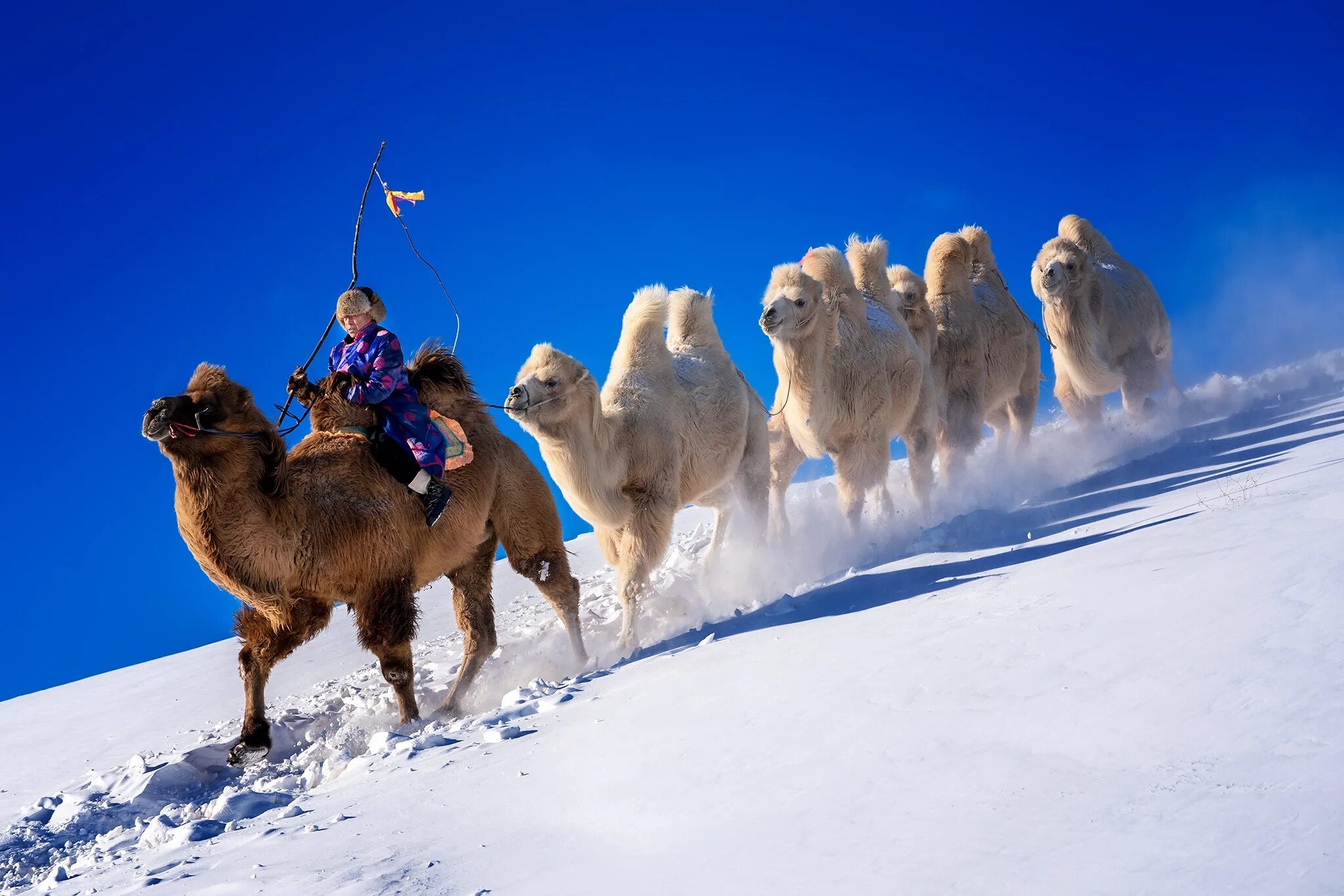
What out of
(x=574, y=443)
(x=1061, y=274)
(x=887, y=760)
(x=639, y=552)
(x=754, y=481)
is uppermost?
(x=1061, y=274)

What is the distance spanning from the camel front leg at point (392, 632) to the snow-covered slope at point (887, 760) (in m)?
0.33

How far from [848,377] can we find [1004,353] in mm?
3665

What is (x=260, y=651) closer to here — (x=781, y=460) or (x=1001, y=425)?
(x=781, y=460)

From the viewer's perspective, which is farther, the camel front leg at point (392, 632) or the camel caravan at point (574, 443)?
the camel front leg at point (392, 632)

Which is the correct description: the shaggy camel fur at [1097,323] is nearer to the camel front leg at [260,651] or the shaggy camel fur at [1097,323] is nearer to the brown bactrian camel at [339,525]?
the brown bactrian camel at [339,525]

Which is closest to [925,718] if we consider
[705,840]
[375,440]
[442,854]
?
[705,840]

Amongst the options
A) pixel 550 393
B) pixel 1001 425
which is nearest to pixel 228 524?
pixel 550 393

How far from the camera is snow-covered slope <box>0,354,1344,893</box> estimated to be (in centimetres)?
211

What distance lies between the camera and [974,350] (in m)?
11.9

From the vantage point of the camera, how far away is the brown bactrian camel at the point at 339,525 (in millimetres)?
5180

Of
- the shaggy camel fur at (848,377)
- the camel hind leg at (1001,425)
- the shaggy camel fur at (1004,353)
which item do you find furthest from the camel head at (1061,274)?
the shaggy camel fur at (848,377)

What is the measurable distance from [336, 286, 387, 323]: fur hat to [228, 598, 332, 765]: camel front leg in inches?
71.0

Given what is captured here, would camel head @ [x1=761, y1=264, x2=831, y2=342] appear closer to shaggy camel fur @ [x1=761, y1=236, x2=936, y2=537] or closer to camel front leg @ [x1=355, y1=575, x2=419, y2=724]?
shaggy camel fur @ [x1=761, y1=236, x2=936, y2=537]

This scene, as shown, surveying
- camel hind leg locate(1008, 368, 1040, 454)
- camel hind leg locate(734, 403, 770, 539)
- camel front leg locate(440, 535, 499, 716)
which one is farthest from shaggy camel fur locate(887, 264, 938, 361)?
camel front leg locate(440, 535, 499, 716)
